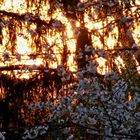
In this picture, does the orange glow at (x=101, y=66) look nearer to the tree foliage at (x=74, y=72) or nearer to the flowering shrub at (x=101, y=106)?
the tree foliage at (x=74, y=72)

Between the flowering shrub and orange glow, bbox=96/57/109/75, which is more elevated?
orange glow, bbox=96/57/109/75

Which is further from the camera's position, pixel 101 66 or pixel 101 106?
pixel 101 66

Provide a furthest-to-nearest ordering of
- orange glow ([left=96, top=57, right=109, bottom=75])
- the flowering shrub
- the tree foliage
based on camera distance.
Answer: orange glow ([left=96, top=57, right=109, bottom=75]) → the flowering shrub → the tree foliage

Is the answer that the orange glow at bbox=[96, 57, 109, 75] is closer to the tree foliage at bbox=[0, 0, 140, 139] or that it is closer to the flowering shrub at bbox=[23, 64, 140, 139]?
the tree foliage at bbox=[0, 0, 140, 139]

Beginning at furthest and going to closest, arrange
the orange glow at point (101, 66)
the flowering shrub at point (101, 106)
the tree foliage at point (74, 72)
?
the orange glow at point (101, 66) < the flowering shrub at point (101, 106) < the tree foliage at point (74, 72)

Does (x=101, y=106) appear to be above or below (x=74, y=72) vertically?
below

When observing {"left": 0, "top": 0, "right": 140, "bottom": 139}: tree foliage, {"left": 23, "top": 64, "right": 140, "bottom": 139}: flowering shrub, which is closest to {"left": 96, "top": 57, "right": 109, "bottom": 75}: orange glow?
{"left": 0, "top": 0, "right": 140, "bottom": 139}: tree foliage

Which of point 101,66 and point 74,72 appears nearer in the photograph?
point 74,72

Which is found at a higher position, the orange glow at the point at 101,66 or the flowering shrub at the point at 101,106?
the orange glow at the point at 101,66

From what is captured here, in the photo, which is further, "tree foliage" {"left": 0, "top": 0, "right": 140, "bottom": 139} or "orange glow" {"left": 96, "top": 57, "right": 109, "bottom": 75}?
"orange glow" {"left": 96, "top": 57, "right": 109, "bottom": 75}

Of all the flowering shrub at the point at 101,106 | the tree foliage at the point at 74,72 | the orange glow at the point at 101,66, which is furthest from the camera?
the orange glow at the point at 101,66

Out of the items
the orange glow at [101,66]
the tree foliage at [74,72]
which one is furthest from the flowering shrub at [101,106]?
the orange glow at [101,66]

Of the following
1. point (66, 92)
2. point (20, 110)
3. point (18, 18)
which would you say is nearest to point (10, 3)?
point (18, 18)

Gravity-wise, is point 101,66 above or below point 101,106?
above
